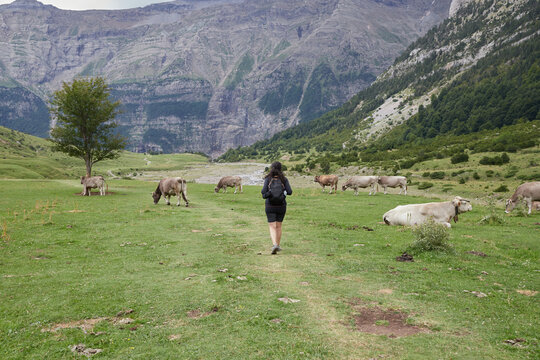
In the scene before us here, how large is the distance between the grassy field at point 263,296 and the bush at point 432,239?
0.57 meters

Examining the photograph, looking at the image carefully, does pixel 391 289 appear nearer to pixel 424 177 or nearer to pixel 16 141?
pixel 424 177

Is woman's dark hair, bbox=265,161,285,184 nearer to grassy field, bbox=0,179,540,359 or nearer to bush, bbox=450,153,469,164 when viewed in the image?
grassy field, bbox=0,179,540,359

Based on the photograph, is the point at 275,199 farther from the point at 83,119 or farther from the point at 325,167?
the point at 325,167

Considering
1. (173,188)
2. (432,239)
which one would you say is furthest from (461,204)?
(173,188)

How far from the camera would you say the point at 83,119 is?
43.0m

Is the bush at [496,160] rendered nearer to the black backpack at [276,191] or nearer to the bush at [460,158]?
the bush at [460,158]

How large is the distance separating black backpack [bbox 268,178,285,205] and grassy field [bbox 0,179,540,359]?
2161 millimetres

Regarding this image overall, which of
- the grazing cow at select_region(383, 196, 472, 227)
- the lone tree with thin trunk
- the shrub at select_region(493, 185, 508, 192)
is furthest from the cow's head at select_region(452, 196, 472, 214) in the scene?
the lone tree with thin trunk

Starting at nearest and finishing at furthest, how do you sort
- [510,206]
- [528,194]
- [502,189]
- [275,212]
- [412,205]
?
[275,212], [412,205], [528,194], [510,206], [502,189]

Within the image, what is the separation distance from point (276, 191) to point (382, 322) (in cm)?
681

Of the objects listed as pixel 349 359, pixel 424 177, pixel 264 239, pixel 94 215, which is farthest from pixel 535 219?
pixel 424 177

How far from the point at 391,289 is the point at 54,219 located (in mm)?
20601

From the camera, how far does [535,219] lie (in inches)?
890

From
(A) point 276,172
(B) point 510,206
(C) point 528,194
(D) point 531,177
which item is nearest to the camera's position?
(A) point 276,172
